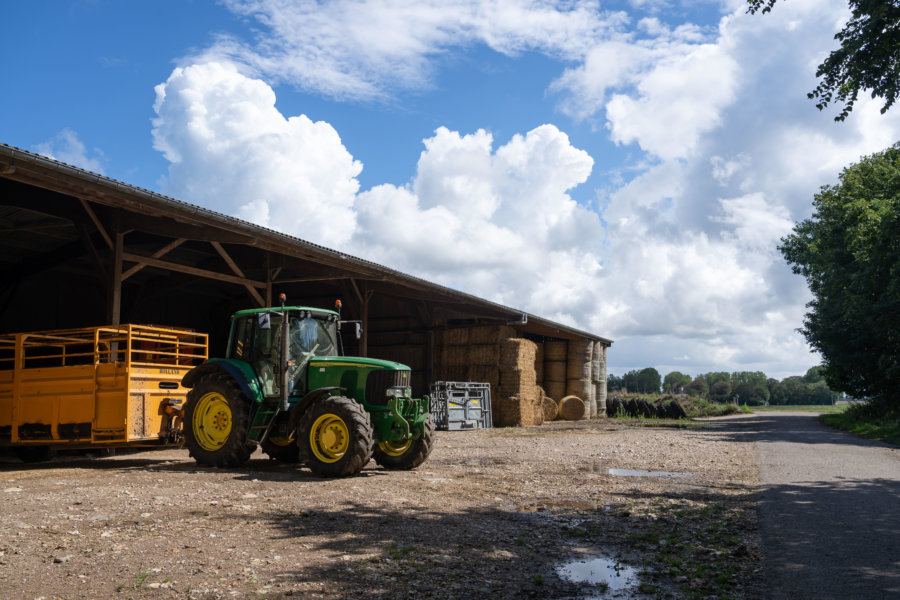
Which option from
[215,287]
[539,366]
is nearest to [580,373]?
[539,366]

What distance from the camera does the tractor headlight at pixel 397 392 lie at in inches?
390

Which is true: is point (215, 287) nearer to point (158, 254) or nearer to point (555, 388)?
point (158, 254)

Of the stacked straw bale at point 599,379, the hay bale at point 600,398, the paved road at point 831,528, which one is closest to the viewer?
the paved road at point 831,528

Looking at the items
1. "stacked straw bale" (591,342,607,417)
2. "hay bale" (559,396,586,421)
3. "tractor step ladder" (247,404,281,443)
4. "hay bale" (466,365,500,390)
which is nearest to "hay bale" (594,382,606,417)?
"stacked straw bale" (591,342,607,417)

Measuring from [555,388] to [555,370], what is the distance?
2.68ft

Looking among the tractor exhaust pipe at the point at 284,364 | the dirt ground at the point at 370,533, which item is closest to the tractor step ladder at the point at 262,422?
the tractor exhaust pipe at the point at 284,364

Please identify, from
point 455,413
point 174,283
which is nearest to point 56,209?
point 174,283

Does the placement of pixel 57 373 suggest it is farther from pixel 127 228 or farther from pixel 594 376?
pixel 594 376

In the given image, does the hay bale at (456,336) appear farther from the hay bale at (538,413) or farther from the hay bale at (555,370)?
the hay bale at (555,370)

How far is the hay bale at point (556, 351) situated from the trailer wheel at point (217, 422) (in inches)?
854

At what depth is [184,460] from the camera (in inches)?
474

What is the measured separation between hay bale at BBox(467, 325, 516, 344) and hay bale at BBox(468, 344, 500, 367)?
0.57ft

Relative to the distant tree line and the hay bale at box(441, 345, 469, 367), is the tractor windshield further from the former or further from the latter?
the distant tree line

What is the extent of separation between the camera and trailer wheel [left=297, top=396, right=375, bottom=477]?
920 centimetres
